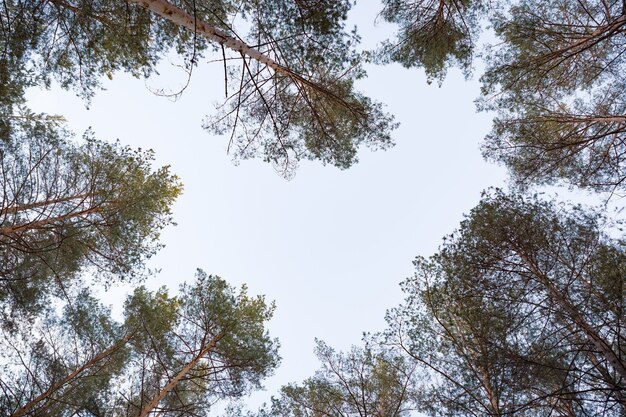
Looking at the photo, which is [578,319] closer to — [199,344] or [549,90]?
[549,90]

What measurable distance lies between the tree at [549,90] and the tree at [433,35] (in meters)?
0.65

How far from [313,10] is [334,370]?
301 inches

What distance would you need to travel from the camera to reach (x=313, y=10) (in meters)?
6.05

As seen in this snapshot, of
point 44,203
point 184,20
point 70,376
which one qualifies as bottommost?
point 70,376

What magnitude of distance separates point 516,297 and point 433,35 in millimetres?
6319

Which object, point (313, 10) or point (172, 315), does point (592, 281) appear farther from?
point (172, 315)

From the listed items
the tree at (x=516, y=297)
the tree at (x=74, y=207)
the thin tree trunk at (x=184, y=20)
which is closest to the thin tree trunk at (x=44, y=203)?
the tree at (x=74, y=207)

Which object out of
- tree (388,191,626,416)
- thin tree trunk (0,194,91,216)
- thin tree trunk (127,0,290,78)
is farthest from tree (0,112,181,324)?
tree (388,191,626,416)

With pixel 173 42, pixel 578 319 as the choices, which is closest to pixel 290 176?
pixel 173 42

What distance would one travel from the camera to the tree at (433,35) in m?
8.17

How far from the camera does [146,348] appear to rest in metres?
8.16

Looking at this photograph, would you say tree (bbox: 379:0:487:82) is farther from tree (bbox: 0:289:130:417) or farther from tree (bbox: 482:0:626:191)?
tree (bbox: 0:289:130:417)

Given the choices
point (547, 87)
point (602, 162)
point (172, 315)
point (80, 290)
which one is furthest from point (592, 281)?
point (80, 290)

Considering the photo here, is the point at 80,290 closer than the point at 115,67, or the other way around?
the point at 115,67
